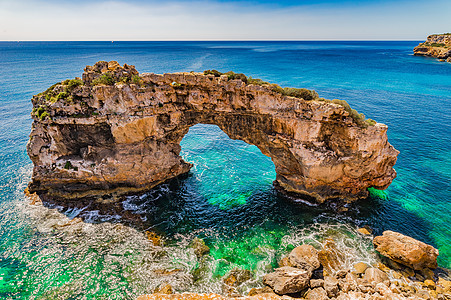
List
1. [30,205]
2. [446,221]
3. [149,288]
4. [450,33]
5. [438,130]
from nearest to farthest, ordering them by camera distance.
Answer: [149,288]
[446,221]
[30,205]
[438,130]
[450,33]

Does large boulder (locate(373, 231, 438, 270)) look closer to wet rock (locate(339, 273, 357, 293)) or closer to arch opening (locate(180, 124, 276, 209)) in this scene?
wet rock (locate(339, 273, 357, 293))

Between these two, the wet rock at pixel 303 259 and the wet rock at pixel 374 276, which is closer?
the wet rock at pixel 374 276

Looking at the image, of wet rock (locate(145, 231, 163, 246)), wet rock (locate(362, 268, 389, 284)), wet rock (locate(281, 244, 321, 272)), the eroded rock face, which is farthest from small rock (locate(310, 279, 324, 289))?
wet rock (locate(145, 231, 163, 246))

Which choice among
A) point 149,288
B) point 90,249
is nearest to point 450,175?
point 149,288

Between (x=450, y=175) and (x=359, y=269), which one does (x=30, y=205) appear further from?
(x=450, y=175)

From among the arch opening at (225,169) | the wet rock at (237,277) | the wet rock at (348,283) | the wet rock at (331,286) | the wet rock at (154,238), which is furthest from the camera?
the arch opening at (225,169)

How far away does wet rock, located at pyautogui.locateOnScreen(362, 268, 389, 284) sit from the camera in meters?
19.9

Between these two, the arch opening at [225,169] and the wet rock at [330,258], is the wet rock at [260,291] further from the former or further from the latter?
the arch opening at [225,169]

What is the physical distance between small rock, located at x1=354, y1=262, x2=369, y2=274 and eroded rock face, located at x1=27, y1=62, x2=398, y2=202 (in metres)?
8.79

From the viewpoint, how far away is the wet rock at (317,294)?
18.5 m

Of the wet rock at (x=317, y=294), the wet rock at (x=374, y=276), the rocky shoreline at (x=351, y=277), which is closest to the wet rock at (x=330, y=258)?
the rocky shoreline at (x=351, y=277)

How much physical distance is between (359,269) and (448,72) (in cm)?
11404

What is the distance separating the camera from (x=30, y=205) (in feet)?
96.1

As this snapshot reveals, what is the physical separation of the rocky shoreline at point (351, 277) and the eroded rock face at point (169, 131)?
28.1ft
